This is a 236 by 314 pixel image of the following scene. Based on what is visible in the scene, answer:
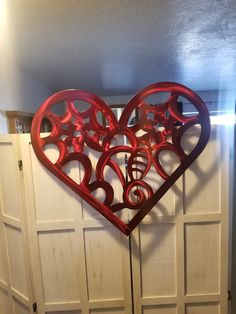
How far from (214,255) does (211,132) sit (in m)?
0.64

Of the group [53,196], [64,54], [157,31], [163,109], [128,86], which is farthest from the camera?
[128,86]

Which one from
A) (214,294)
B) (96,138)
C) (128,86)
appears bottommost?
(214,294)

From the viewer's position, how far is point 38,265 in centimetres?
131

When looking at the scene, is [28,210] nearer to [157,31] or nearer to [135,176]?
[135,176]

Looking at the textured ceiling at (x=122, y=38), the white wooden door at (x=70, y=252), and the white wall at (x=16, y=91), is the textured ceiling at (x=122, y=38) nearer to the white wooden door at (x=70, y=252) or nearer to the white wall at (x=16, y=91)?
the white wall at (x=16, y=91)

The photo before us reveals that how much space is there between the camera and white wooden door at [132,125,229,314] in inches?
48.0

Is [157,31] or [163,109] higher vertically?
[157,31]

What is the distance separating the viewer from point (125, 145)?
118 cm

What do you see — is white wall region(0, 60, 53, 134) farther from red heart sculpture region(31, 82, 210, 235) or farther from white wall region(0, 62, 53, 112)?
red heart sculpture region(31, 82, 210, 235)

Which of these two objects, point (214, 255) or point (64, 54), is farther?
point (64, 54)

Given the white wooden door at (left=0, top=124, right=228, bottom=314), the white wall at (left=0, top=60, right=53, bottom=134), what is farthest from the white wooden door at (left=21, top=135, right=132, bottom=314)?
the white wall at (left=0, top=60, right=53, bottom=134)

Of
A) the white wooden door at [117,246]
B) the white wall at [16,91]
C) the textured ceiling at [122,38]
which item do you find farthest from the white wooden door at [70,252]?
the white wall at [16,91]

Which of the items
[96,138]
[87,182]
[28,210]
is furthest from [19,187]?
[96,138]

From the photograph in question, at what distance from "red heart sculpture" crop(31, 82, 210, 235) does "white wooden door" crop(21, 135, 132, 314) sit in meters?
0.09
